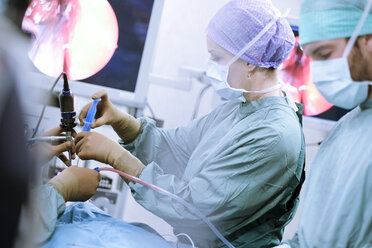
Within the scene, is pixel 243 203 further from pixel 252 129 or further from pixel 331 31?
pixel 331 31

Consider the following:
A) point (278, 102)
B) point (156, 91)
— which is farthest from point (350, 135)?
point (156, 91)

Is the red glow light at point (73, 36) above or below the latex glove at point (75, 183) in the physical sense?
above

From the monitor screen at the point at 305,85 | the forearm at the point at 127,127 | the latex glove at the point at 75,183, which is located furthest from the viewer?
the monitor screen at the point at 305,85

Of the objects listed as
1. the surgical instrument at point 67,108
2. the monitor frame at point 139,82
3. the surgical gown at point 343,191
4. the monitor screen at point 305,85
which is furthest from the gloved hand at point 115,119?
the monitor screen at point 305,85

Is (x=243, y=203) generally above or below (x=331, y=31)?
below

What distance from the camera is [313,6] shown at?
3.88 feet

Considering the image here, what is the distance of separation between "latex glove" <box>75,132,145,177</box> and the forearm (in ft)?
0.85

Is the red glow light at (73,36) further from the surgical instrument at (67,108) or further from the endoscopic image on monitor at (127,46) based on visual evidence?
the surgical instrument at (67,108)

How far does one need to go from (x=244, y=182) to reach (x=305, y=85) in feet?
4.36

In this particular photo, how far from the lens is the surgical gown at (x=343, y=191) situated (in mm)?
1039

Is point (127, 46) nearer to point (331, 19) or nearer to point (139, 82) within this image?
point (139, 82)

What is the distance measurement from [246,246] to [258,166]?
282mm

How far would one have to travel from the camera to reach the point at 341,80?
1133 millimetres

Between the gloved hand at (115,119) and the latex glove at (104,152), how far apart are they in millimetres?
131
